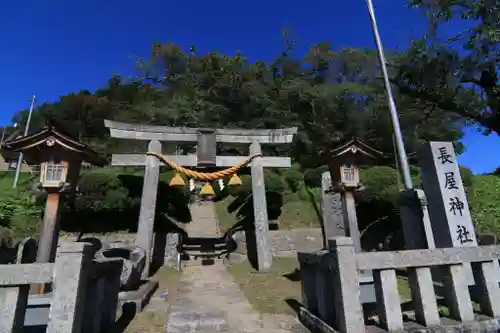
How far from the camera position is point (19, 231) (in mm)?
10953

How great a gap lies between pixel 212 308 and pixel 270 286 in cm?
214

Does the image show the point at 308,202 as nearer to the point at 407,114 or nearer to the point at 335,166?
the point at 335,166

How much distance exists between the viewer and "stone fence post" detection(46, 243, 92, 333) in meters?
2.88

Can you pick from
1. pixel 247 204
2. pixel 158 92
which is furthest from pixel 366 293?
pixel 158 92

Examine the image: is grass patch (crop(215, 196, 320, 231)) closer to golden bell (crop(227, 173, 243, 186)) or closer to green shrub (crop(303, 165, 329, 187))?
green shrub (crop(303, 165, 329, 187))

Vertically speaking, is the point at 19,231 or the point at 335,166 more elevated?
the point at 335,166

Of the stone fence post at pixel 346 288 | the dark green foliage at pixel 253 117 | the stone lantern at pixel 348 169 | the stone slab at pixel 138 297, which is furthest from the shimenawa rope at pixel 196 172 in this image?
the stone fence post at pixel 346 288

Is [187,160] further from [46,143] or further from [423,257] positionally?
[423,257]

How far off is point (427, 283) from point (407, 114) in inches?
687

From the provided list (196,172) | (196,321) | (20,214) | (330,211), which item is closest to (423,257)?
(196,321)

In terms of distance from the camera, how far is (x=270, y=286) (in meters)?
7.26

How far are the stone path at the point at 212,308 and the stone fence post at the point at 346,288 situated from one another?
1522mm

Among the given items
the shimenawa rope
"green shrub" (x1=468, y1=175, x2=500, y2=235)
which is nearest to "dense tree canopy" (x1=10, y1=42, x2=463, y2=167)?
"green shrub" (x1=468, y1=175, x2=500, y2=235)

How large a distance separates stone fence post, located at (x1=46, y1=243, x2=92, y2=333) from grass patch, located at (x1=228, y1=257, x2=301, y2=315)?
10.8ft
